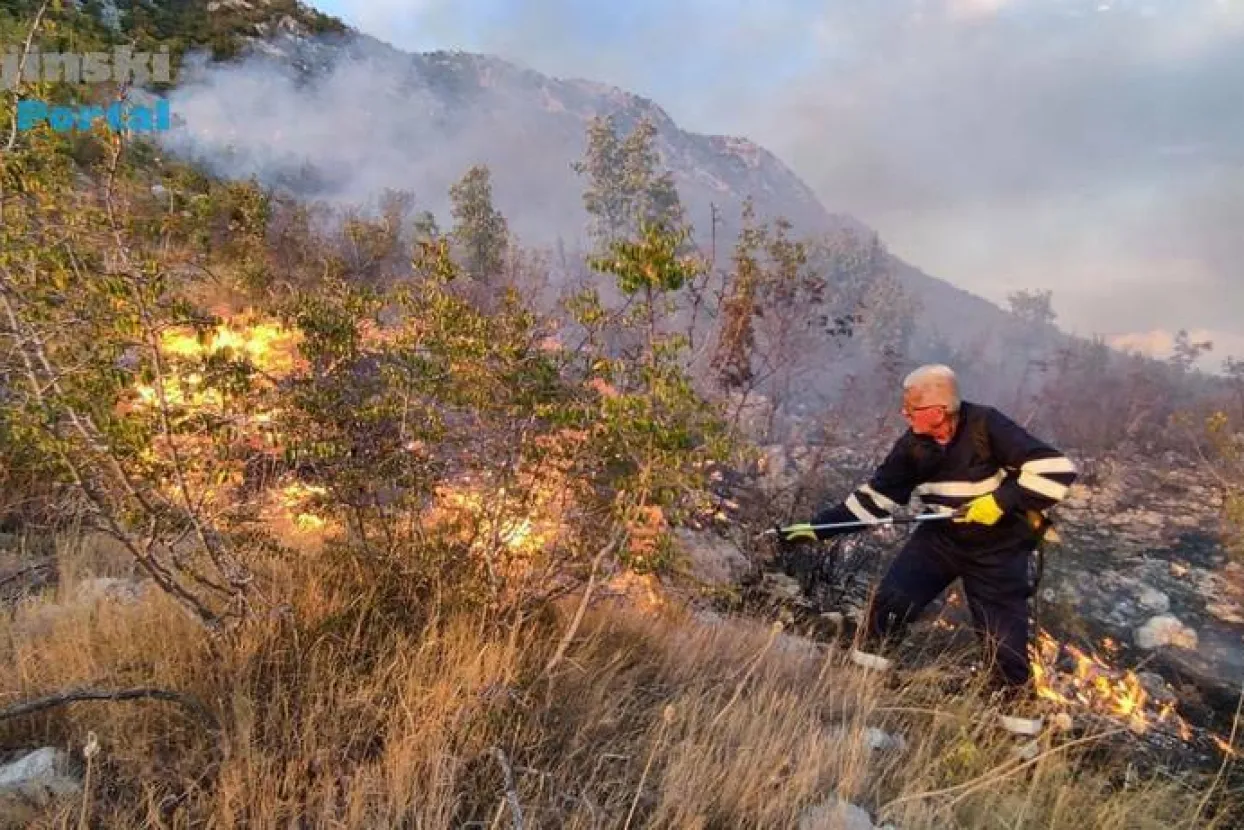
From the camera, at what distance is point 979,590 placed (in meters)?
3.18

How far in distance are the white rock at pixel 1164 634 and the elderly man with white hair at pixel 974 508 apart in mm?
4149

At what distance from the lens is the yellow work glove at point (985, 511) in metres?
2.95

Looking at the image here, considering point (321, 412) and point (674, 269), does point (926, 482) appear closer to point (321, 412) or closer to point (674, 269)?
point (674, 269)

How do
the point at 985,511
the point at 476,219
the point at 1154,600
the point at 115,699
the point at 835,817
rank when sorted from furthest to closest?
the point at 476,219 → the point at 1154,600 → the point at 985,511 → the point at 835,817 → the point at 115,699

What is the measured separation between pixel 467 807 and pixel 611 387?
1434mm

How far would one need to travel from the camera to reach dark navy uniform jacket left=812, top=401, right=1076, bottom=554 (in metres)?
2.89

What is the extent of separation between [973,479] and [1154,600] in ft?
18.8

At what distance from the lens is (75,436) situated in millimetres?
1966

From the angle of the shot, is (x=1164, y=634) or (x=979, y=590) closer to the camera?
(x=979, y=590)

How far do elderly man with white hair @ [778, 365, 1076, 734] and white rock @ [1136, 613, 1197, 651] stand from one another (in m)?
4.15

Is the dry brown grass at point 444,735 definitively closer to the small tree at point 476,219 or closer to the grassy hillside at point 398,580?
the grassy hillside at point 398,580

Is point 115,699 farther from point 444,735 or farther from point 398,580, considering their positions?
point 398,580

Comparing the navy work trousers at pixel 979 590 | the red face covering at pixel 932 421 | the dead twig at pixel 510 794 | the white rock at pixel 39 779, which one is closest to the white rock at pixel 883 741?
the navy work trousers at pixel 979 590

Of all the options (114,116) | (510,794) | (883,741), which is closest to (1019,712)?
(883,741)
